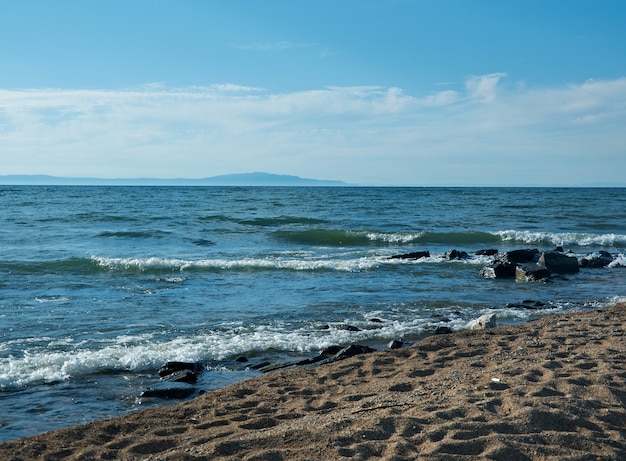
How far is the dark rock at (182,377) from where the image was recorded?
748cm

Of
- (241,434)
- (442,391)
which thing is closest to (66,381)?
(241,434)

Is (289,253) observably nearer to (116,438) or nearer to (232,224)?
(232,224)

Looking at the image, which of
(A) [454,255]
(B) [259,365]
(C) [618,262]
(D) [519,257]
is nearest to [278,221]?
(A) [454,255]

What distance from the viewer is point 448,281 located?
52.0 ft

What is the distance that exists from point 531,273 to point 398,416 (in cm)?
1209

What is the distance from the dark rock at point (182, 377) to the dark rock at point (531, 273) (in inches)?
430

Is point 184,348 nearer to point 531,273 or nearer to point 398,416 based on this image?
point 398,416

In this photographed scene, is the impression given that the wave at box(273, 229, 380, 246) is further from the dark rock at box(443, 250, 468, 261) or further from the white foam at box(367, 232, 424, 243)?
the dark rock at box(443, 250, 468, 261)

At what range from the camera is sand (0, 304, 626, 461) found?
15.1 ft

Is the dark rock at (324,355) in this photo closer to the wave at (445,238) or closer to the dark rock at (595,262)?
the dark rock at (595,262)

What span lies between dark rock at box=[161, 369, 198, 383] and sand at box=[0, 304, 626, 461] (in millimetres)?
827

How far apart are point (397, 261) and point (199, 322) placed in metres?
9.86

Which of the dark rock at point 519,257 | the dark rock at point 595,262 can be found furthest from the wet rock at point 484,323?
the dark rock at point 595,262

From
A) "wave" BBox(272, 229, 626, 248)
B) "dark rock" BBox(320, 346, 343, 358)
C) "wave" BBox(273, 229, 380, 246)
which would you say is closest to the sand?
"dark rock" BBox(320, 346, 343, 358)
